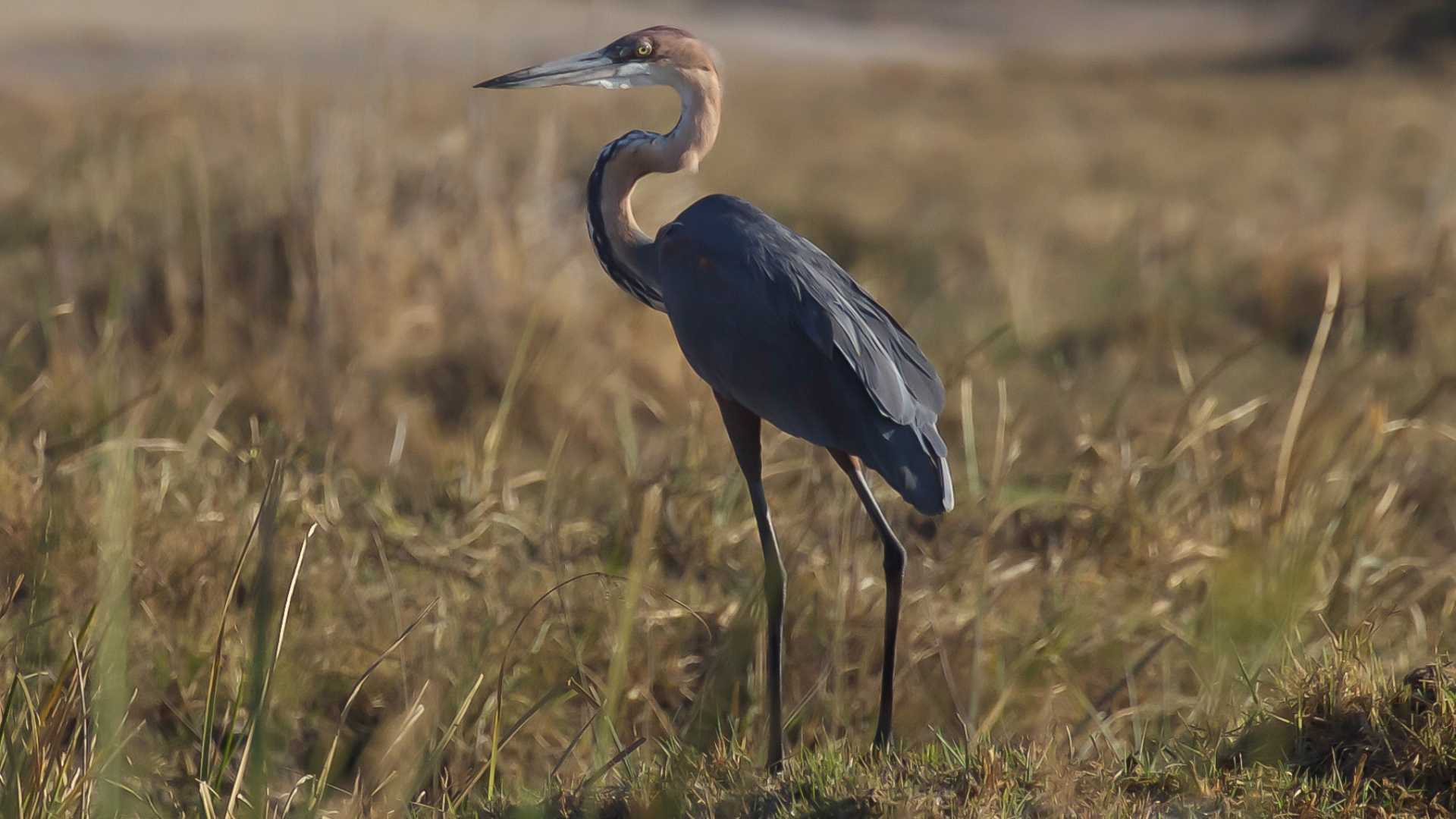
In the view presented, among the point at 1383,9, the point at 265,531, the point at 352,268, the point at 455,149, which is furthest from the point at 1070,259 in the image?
the point at 1383,9

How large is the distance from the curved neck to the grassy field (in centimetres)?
63

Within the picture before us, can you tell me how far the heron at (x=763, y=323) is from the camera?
7.24ft

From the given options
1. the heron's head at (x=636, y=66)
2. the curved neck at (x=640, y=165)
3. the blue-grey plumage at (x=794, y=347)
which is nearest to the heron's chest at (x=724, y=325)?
the blue-grey plumage at (x=794, y=347)

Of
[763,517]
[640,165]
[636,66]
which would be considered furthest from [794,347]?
[636,66]

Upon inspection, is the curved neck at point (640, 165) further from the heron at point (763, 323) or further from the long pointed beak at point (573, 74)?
the long pointed beak at point (573, 74)

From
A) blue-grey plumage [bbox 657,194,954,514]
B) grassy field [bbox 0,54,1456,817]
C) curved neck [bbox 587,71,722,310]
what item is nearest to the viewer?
grassy field [bbox 0,54,1456,817]

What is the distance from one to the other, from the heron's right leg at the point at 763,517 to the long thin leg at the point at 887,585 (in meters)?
0.15

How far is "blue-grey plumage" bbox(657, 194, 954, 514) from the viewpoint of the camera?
2197 mm

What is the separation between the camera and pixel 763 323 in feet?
Answer: 7.39

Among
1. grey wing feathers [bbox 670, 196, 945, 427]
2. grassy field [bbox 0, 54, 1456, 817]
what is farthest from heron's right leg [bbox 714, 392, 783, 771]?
grey wing feathers [bbox 670, 196, 945, 427]

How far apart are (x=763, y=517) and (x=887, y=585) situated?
242mm

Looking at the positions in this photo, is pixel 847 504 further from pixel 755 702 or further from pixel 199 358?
pixel 199 358

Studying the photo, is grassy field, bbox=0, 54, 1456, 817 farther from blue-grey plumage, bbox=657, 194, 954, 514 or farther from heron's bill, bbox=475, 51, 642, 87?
heron's bill, bbox=475, 51, 642, 87

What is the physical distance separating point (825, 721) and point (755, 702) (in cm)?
17
